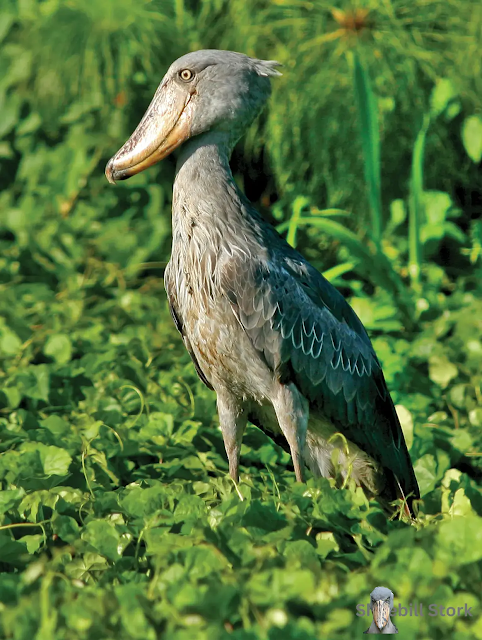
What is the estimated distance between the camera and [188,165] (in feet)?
9.09

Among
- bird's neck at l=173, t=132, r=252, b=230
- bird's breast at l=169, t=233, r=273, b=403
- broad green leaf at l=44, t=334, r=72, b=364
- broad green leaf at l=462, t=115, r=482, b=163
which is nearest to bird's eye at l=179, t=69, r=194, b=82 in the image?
bird's neck at l=173, t=132, r=252, b=230

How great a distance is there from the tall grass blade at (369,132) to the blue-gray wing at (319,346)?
150 centimetres

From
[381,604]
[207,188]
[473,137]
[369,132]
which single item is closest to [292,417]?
[207,188]

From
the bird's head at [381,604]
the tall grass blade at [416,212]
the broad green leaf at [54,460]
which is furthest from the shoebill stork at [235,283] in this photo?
the tall grass blade at [416,212]

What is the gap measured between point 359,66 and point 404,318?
1234 millimetres

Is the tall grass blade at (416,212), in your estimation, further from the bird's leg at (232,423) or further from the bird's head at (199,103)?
the bird's leg at (232,423)

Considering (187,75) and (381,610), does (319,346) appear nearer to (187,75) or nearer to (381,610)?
(187,75)

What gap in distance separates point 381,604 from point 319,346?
3.60 ft

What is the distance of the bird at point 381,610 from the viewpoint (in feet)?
6.17

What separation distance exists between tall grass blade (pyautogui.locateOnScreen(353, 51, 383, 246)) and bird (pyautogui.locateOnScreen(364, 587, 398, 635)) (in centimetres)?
268

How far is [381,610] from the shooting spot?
74.9 inches

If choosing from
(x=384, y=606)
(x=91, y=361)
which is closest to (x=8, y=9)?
(x=91, y=361)

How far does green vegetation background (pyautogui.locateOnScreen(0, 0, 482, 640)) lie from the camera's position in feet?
6.61

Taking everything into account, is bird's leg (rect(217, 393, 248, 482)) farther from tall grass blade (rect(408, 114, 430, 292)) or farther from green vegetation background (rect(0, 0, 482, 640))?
tall grass blade (rect(408, 114, 430, 292))
